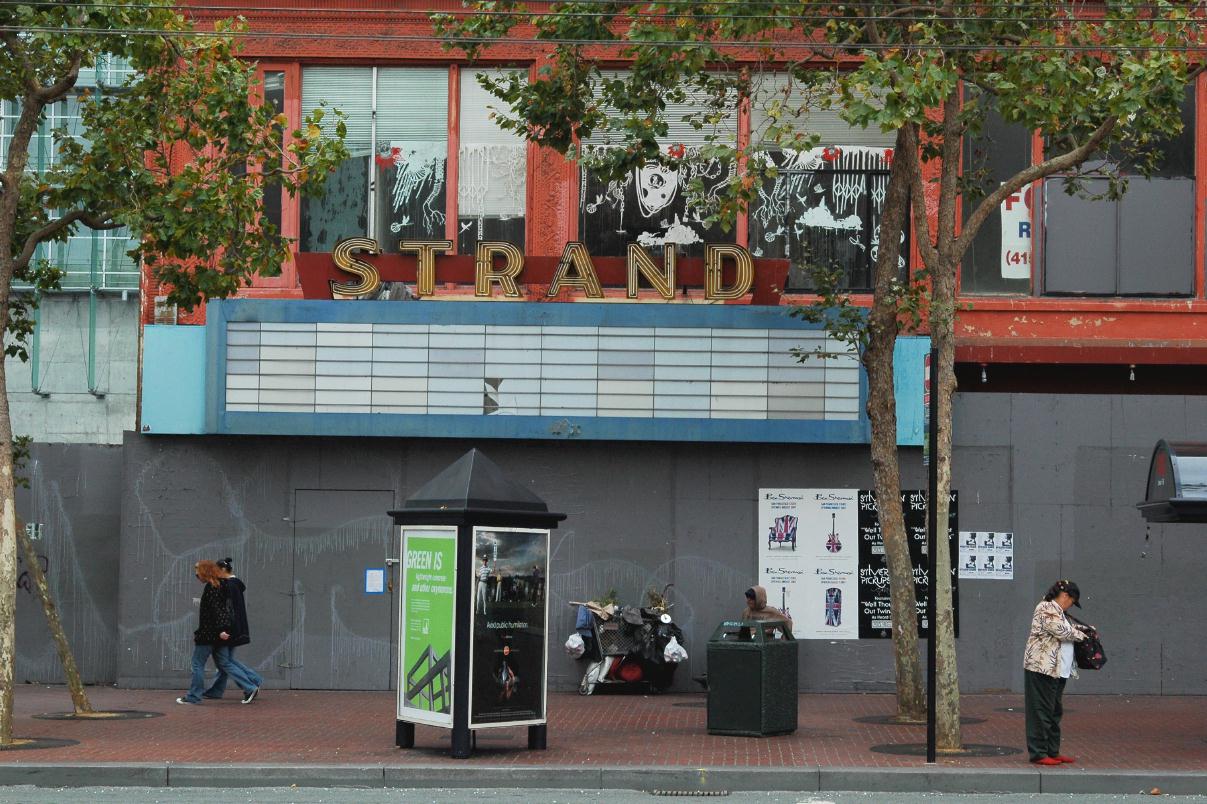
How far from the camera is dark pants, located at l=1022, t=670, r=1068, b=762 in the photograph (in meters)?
12.7

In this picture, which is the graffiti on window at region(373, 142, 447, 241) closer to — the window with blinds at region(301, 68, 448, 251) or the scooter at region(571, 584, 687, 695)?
the window with blinds at region(301, 68, 448, 251)

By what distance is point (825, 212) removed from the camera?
64.3 feet

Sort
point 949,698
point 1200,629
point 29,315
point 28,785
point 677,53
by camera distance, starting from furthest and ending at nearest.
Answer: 1. point 29,315
2. point 1200,629
3. point 677,53
4. point 949,698
5. point 28,785

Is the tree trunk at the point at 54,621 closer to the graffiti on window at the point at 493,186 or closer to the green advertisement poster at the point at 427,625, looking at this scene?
the green advertisement poster at the point at 427,625

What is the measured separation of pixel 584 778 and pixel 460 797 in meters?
1.15

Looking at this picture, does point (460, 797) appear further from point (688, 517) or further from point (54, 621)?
point (688, 517)

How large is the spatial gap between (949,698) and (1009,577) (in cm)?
545

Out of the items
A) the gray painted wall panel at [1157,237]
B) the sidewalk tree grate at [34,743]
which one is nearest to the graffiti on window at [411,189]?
the sidewalk tree grate at [34,743]

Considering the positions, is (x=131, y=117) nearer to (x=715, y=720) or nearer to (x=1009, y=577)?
(x=715, y=720)

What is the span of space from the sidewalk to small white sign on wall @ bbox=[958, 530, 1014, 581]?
5.38 feet

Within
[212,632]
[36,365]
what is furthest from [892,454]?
[36,365]

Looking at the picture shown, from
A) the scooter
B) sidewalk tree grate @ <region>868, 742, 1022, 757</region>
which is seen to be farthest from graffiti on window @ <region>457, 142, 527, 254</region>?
sidewalk tree grate @ <region>868, 742, 1022, 757</region>

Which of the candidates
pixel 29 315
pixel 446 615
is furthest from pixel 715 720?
pixel 29 315

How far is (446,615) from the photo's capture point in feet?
42.3
